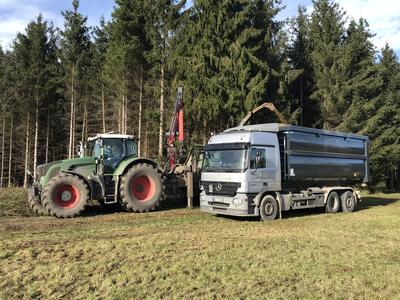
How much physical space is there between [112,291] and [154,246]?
2.84 metres

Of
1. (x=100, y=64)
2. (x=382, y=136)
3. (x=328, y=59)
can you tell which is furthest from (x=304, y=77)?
(x=100, y=64)

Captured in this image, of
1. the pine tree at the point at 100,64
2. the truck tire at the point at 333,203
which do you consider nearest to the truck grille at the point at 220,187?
the truck tire at the point at 333,203

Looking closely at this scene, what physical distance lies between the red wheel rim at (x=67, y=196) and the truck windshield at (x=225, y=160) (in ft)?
13.7

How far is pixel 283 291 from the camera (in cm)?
630

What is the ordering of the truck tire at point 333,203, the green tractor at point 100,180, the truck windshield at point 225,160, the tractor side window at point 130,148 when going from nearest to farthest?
the truck windshield at point 225,160 → the green tractor at point 100,180 → the tractor side window at point 130,148 → the truck tire at point 333,203

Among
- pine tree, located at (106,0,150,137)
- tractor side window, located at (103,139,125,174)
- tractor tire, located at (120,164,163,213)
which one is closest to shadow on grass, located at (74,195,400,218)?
tractor tire, located at (120,164,163,213)

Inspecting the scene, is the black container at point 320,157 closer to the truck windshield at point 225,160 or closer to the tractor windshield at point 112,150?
the truck windshield at point 225,160

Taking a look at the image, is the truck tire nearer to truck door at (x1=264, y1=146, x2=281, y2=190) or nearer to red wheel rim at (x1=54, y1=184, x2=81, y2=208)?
truck door at (x1=264, y1=146, x2=281, y2=190)

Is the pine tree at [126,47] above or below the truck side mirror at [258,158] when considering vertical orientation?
above

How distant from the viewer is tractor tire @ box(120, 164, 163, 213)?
1504 centimetres

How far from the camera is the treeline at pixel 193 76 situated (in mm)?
26406

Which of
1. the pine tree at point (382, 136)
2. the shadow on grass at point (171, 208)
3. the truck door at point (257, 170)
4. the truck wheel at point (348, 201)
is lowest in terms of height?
the shadow on grass at point (171, 208)

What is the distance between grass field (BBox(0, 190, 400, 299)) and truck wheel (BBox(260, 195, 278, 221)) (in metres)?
1.09

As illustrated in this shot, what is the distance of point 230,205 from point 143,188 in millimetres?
3555
